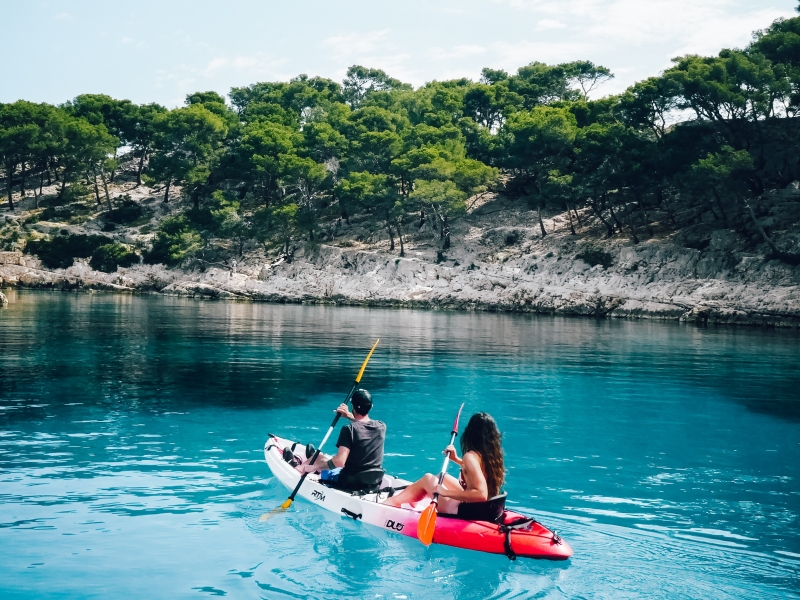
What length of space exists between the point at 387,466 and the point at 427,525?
447cm

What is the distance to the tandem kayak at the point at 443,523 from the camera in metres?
8.44

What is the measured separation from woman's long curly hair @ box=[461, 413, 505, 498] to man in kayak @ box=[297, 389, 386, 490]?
169 centimetres

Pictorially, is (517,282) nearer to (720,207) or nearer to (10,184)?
(720,207)

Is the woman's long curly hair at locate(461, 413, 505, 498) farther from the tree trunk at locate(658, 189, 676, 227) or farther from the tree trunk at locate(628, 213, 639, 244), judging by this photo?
the tree trunk at locate(658, 189, 676, 227)

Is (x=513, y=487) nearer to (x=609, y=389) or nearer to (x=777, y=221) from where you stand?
(x=609, y=389)

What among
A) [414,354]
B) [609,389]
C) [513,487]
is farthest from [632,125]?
[513,487]

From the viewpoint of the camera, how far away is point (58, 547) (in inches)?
342

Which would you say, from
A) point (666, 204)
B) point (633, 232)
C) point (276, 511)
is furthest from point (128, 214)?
point (276, 511)

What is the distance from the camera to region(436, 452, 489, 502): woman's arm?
852cm

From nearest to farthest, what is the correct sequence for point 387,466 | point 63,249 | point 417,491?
point 417,491 → point 387,466 → point 63,249

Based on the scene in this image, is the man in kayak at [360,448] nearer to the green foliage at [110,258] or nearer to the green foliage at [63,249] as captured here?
the green foliage at [110,258]

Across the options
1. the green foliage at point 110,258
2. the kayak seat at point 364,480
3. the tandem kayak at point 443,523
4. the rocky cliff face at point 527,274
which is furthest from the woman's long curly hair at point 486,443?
the green foliage at point 110,258

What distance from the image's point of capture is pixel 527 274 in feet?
201

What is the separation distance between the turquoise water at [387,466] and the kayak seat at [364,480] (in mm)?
509
